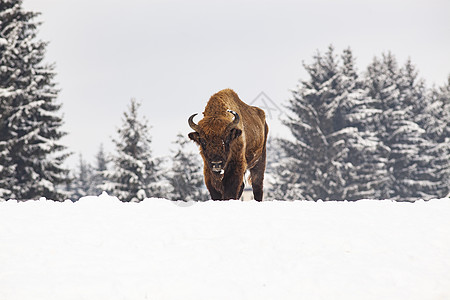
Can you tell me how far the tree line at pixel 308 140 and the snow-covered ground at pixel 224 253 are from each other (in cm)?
1746

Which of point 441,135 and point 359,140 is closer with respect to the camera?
point 359,140

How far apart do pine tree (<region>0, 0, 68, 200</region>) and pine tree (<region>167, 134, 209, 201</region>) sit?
30.6ft

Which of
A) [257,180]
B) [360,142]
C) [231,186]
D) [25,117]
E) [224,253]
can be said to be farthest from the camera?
[360,142]

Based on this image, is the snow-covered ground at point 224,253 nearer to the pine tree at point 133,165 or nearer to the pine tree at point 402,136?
the pine tree at point 133,165

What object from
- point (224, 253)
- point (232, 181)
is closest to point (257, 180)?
point (232, 181)

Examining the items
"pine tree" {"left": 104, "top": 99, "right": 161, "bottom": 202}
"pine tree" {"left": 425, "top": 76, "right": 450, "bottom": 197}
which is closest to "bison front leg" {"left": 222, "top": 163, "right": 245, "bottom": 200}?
"pine tree" {"left": 104, "top": 99, "right": 161, "bottom": 202}

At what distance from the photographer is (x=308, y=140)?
42.3 m

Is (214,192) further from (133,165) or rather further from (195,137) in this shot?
(133,165)

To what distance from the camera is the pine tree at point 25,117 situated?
24.7m

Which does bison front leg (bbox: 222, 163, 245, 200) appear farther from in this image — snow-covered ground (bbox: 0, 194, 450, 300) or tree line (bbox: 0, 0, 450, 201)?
tree line (bbox: 0, 0, 450, 201)

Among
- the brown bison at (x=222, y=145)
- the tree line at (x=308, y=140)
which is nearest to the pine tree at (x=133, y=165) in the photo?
the tree line at (x=308, y=140)

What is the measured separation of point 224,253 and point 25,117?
71.6ft

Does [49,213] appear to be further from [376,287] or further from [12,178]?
[12,178]

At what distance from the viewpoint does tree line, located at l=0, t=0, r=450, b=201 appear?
Answer: 25609 mm
